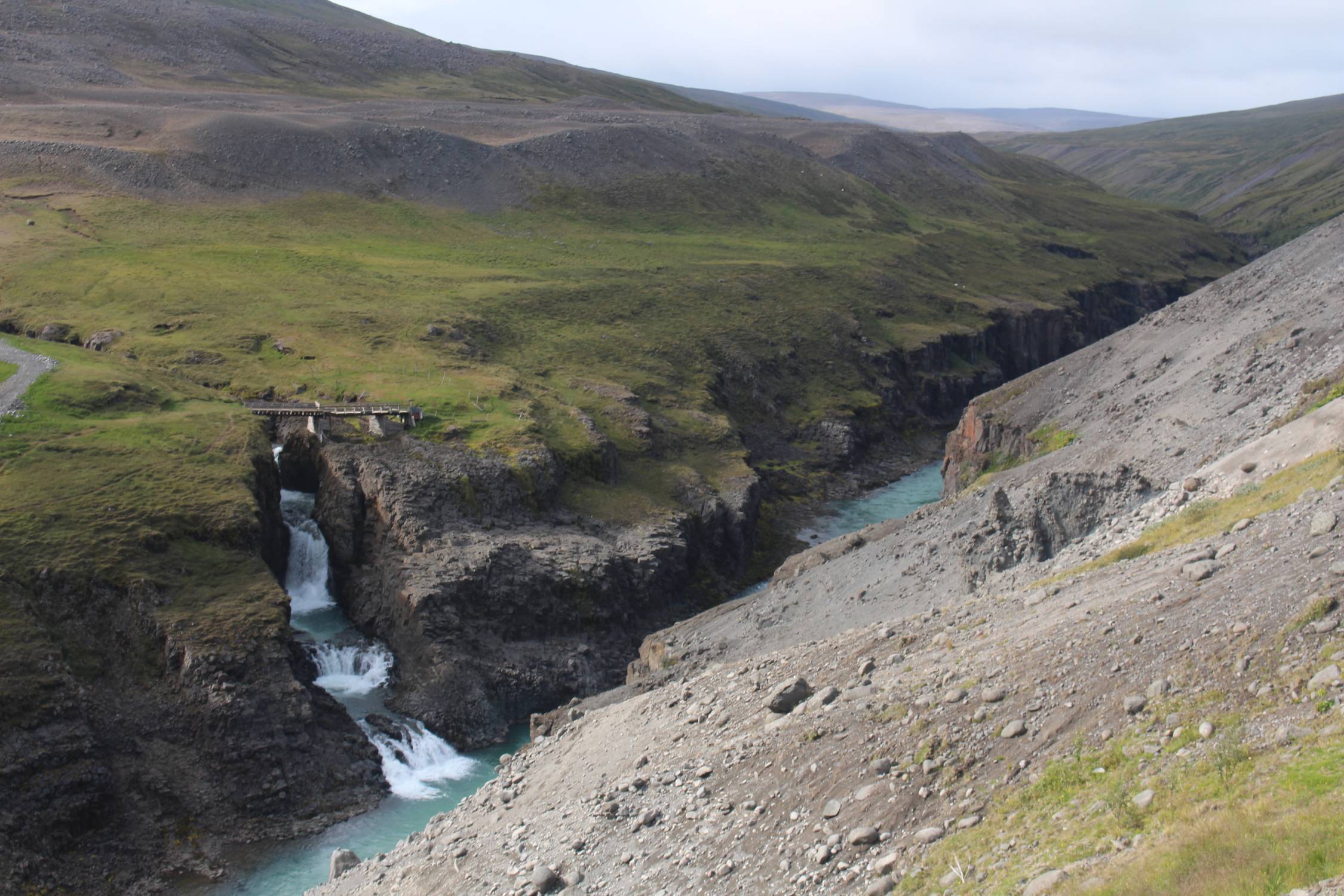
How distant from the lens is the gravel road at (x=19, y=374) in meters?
65.4

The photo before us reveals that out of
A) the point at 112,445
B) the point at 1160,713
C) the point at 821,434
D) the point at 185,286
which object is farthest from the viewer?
the point at 821,434

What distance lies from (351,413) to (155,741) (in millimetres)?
29493

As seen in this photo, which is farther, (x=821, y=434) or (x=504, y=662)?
(x=821, y=434)

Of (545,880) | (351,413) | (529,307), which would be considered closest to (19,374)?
(351,413)

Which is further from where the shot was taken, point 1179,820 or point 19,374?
point 19,374

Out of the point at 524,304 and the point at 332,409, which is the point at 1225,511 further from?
the point at 524,304

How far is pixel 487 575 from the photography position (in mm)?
62562

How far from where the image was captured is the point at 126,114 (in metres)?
135

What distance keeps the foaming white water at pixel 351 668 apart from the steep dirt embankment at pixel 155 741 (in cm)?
369

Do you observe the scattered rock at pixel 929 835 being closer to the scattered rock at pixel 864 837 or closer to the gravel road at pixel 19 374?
the scattered rock at pixel 864 837

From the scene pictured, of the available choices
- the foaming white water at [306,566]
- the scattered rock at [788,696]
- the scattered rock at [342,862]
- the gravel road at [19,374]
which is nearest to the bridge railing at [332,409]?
the foaming white water at [306,566]

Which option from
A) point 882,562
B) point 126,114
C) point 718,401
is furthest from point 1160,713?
point 126,114

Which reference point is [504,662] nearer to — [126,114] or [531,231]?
[531,231]

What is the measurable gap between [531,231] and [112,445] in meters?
78.0
